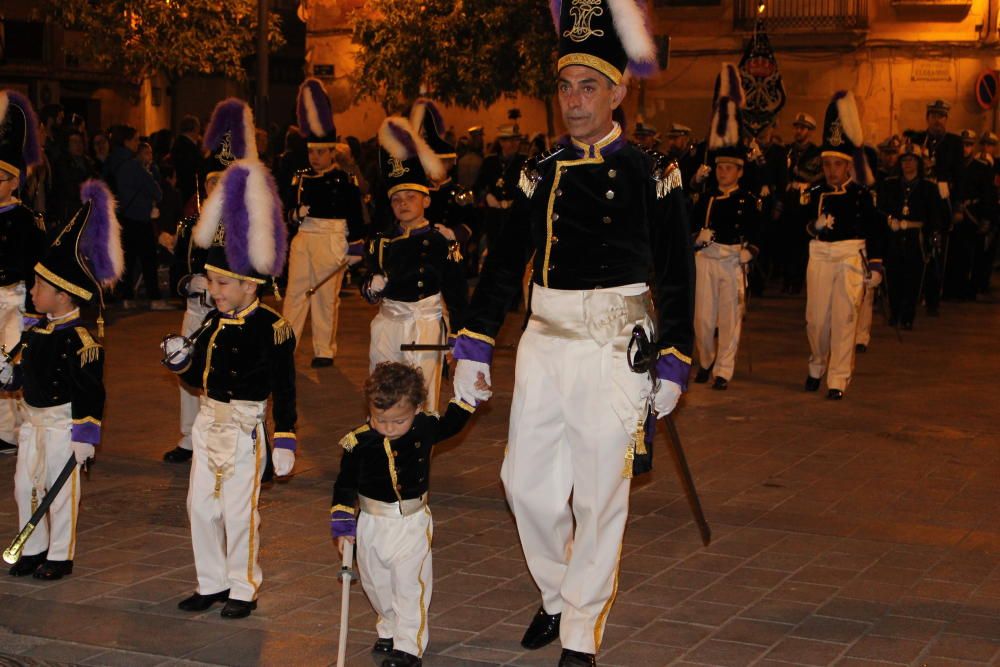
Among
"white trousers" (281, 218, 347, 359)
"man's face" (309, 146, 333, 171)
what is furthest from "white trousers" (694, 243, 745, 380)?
"man's face" (309, 146, 333, 171)

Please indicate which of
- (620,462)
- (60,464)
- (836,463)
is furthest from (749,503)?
(60,464)

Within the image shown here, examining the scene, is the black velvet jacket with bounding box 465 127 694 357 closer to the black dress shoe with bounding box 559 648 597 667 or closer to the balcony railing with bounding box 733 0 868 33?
the black dress shoe with bounding box 559 648 597 667

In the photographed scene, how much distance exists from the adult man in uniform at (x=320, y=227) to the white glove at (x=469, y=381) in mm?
8021

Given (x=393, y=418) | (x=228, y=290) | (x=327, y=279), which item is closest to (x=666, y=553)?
(x=393, y=418)

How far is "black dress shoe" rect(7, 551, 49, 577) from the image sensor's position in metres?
7.71

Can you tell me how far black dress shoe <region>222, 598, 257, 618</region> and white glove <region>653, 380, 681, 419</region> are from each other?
82.5 inches

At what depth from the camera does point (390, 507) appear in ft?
21.3

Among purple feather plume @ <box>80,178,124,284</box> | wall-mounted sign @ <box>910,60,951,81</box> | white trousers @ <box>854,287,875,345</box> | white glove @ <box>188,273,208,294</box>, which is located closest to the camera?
purple feather plume @ <box>80,178,124,284</box>

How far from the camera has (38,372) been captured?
7.70 meters

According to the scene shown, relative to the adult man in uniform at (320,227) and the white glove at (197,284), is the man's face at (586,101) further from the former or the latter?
the adult man in uniform at (320,227)

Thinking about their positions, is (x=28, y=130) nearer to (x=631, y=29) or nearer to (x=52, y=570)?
(x=52, y=570)

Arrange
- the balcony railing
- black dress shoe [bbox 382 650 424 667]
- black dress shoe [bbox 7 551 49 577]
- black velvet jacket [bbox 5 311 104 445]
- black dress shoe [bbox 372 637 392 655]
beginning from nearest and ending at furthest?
black dress shoe [bbox 382 650 424 667], black dress shoe [bbox 372 637 392 655], black velvet jacket [bbox 5 311 104 445], black dress shoe [bbox 7 551 49 577], the balcony railing

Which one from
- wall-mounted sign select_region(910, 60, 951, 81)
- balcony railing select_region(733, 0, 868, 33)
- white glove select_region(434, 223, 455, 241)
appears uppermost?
balcony railing select_region(733, 0, 868, 33)

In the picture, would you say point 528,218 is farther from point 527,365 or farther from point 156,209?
point 156,209
